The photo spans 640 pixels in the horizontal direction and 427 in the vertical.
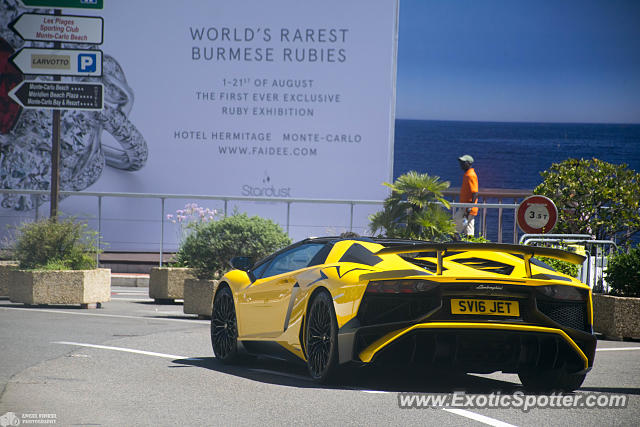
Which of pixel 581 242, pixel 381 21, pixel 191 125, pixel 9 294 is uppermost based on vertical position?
pixel 381 21

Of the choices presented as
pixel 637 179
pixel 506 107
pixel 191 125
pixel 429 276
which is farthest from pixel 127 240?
pixel 506 107

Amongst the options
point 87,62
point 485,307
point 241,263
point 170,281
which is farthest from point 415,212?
point 485,307

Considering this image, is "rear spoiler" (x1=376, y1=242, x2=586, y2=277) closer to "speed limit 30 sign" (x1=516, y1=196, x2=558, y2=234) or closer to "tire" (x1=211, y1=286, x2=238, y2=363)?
"tire" (x1=211, y1=286, x2=238, y2=363)

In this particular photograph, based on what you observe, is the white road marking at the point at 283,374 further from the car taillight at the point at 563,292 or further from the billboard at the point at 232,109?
the billboard at the point at 232,109

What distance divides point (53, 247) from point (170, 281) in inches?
70.5

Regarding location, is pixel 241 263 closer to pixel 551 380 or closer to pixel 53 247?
pixel 551 380

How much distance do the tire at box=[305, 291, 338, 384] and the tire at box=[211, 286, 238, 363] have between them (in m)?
1.39

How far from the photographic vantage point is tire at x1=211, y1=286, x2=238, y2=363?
8953mm

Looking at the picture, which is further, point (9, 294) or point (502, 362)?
point (9, 294)

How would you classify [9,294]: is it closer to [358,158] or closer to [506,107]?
[358,158]

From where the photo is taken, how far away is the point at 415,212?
1435 centimetres

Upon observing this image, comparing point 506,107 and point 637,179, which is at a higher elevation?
point 506,107

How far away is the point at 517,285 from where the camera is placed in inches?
282

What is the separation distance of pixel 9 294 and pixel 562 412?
34.4 ft
